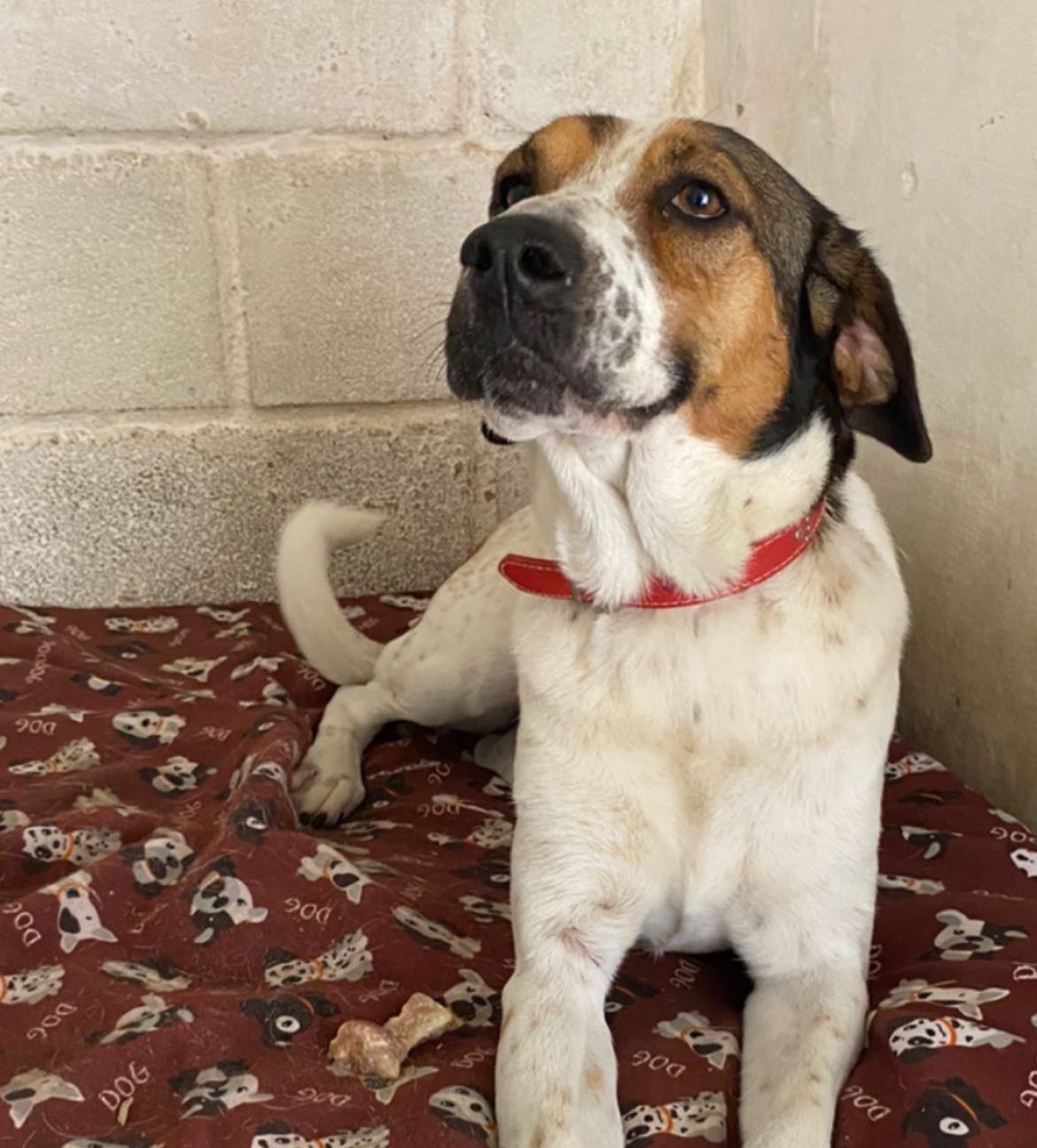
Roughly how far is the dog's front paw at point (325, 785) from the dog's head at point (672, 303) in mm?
841

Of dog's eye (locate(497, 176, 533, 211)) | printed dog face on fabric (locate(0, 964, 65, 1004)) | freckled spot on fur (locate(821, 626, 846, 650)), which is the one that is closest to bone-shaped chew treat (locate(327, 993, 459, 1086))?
printed dog face on fabric (locate(0, 964, 65, 1004))

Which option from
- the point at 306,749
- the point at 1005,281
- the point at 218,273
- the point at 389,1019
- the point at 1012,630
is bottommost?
the point at 306,749

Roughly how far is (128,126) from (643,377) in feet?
6.12

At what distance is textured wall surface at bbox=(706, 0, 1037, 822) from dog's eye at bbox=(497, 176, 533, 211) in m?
0.73

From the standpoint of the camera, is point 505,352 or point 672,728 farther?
point 672,728

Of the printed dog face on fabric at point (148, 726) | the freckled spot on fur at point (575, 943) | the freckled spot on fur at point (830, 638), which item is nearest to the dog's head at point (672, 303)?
the freckled spot on fur at point (830, 638)

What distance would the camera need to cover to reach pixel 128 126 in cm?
278

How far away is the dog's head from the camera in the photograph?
52.1 inches

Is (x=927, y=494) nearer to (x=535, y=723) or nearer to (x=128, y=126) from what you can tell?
(x=535, y=723)

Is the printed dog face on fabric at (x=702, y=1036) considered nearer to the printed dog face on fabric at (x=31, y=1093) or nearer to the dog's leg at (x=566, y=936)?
the dog's leg at (x=566, y=936)

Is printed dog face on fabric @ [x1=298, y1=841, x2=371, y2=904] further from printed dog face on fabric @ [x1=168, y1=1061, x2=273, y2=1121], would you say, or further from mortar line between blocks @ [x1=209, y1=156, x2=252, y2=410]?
mortar line between blocks @ [x1=209, y1=156, x2=252, y2=410]

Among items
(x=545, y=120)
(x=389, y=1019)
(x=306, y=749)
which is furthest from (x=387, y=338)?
(x=389, y=1019)

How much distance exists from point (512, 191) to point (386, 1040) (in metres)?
1.06

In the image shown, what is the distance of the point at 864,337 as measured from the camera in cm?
157
